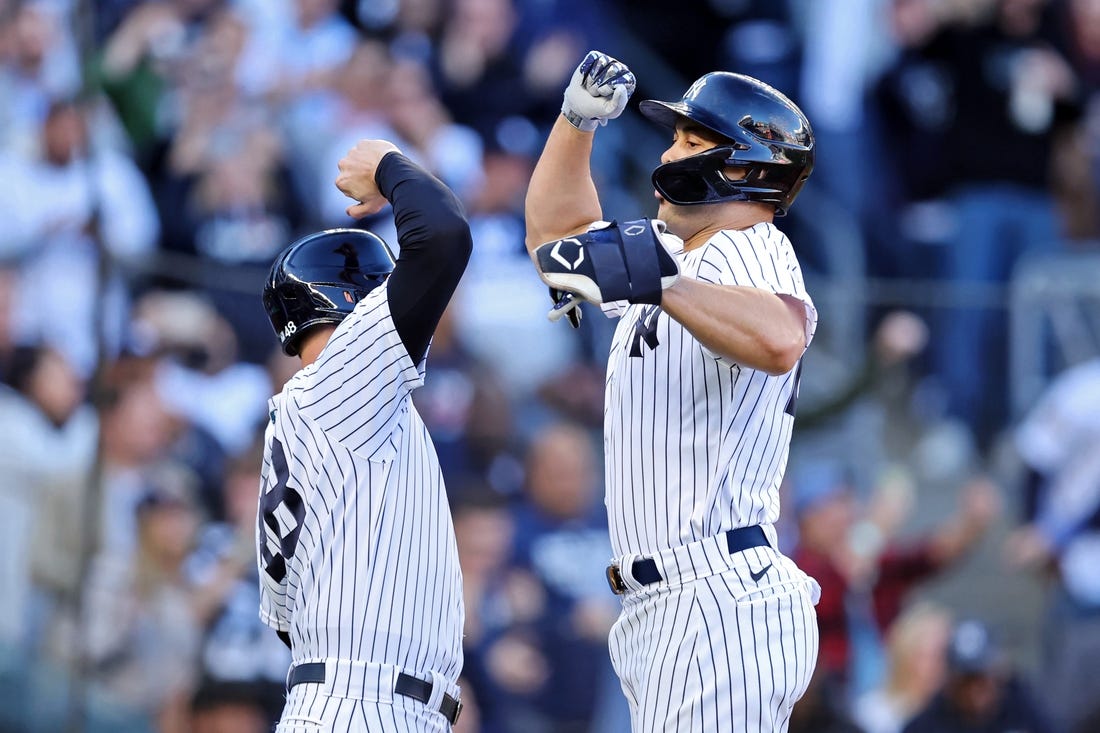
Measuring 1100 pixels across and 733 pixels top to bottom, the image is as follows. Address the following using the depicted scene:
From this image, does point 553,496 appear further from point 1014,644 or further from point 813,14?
point 813,14

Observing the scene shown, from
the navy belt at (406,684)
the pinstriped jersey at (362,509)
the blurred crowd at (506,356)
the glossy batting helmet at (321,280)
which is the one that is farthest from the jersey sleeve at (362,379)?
the blurred crowd at (506,356)

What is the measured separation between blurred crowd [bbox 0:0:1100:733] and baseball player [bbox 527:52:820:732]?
3803 mm

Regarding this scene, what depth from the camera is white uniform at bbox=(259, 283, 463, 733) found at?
10.2 ft

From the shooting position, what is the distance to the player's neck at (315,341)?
11.0 feet

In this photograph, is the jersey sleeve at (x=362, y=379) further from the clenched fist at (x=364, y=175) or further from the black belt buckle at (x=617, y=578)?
the black belt buckle at (x=617, y=578)

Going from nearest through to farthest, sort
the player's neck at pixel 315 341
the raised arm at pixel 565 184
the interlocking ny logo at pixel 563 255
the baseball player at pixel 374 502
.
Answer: the interlocking ny logo at pixel 563 255, the baseball player at pixel 374 502, the player's neck at pixel 315 341, the raised arm at pixel 565 184

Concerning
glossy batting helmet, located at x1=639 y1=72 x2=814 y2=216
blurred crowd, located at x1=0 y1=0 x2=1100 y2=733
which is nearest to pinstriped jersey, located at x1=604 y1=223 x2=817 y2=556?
glossy batting helmet, located at x1=639 y1=72 x2=814 y2=216

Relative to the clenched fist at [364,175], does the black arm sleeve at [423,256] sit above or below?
below

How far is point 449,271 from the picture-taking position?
3020mm

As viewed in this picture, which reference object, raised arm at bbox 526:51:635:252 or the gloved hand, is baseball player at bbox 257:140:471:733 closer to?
the gloved hand

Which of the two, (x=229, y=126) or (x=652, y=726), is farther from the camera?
(x=229, y=126)

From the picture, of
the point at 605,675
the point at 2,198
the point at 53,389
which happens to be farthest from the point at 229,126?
the point at 605,675

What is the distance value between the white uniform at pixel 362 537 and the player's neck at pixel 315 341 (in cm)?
13

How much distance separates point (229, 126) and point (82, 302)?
120 cm
